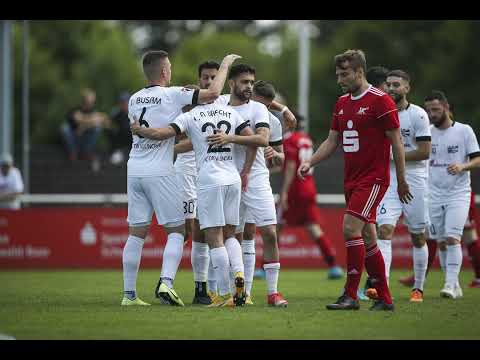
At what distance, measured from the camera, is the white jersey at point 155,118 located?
11812mm

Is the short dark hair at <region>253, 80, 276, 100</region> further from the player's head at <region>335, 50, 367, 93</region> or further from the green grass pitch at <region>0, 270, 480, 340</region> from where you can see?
the green grass pitch at <region>0, 270, 480, 340</region>

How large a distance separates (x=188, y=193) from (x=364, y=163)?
2.27 m

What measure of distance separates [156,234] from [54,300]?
329 inches

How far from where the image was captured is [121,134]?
2586 centimetres

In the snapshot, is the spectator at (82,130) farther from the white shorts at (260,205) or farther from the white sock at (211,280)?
the white shorts at (260,205)

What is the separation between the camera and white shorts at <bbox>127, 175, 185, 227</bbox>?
11836mm

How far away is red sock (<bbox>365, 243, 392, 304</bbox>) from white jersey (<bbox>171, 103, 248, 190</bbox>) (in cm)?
156

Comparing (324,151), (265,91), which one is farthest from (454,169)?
(265,91)

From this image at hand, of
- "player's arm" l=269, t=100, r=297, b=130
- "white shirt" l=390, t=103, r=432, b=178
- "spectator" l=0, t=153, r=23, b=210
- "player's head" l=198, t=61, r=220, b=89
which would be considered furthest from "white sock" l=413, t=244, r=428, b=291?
"spectator" l=0, t=153, r=23, b=210

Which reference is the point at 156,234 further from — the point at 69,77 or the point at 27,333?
the point at 69,77

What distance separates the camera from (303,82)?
29125mm

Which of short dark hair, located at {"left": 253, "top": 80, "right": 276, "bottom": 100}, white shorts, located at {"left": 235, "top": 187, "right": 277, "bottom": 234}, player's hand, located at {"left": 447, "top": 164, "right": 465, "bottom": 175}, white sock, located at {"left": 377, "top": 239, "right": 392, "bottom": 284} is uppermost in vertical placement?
short dark hair, located at {"left": 253, "top": 80, "right": 276, "bottom": 100}

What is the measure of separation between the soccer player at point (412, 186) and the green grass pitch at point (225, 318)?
53cm

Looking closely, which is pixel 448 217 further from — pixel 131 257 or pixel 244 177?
pixel 131 257
